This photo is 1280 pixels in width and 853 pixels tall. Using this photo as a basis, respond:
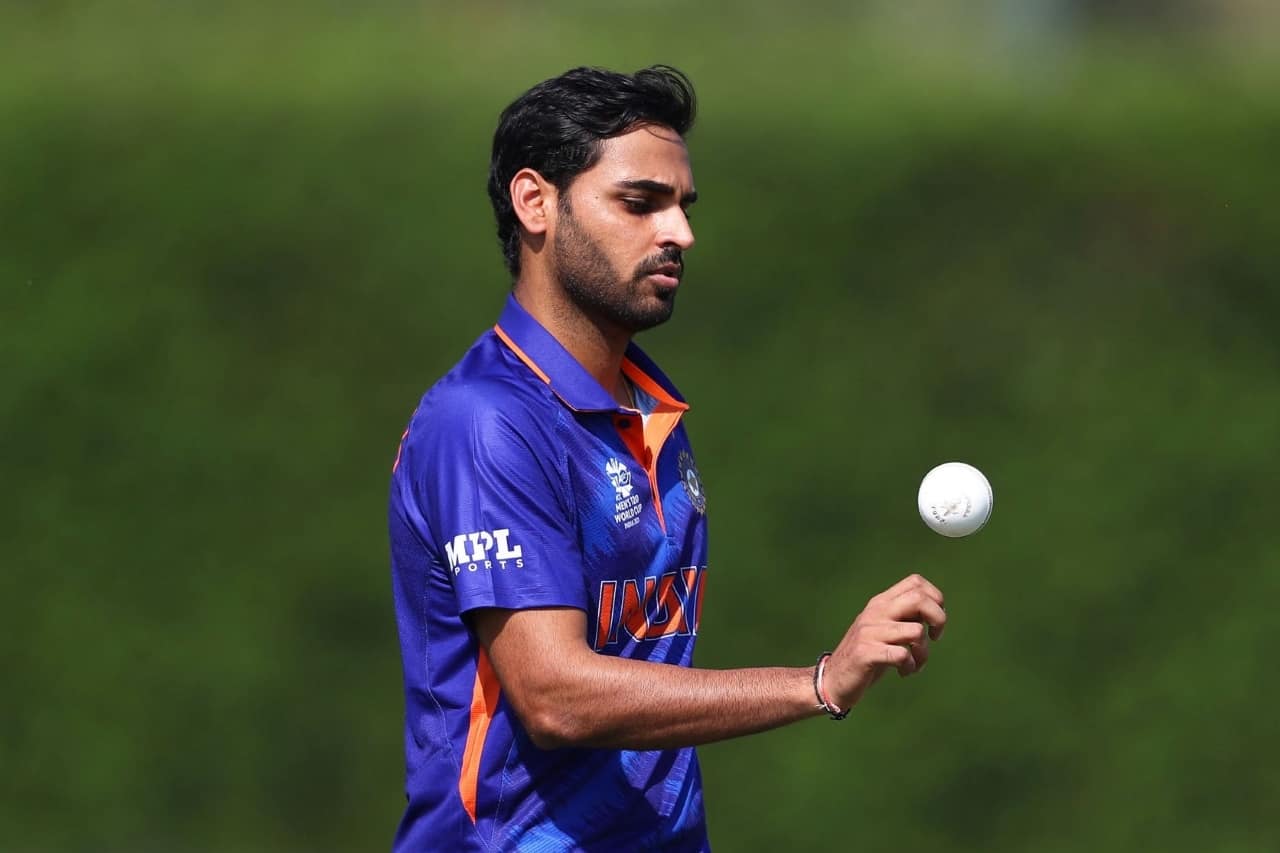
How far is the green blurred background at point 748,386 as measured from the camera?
605cm

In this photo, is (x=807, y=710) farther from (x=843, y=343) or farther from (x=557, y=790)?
(x=843, y=343)

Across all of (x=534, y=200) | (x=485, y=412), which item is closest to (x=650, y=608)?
(x=485, y=412)

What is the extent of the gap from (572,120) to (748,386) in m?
2.77

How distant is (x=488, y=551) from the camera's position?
10.0 feet

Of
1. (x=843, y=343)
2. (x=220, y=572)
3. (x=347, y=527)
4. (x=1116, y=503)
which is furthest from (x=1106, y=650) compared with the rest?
(x=220, y=572)

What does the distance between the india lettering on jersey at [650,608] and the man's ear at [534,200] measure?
723mm

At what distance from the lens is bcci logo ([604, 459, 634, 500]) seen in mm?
3336

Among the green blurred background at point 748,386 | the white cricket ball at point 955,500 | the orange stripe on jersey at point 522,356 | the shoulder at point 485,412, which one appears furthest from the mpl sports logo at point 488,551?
the green blurred background at point 748,386

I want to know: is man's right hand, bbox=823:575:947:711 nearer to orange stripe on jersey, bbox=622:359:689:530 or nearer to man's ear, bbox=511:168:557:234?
orange stripe on jersey, bbox=622:359:689:530

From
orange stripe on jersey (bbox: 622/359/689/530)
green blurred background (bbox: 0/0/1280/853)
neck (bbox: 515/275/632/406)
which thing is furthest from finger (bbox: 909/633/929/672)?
green blurred background (bbox: 0/0/1280/853)

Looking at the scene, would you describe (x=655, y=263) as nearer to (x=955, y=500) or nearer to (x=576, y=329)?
(x=576, y=329)

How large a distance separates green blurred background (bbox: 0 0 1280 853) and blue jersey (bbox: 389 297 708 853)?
2.72 meters

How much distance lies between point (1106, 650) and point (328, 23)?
11.4 feet

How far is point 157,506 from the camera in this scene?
6289 millimetres
